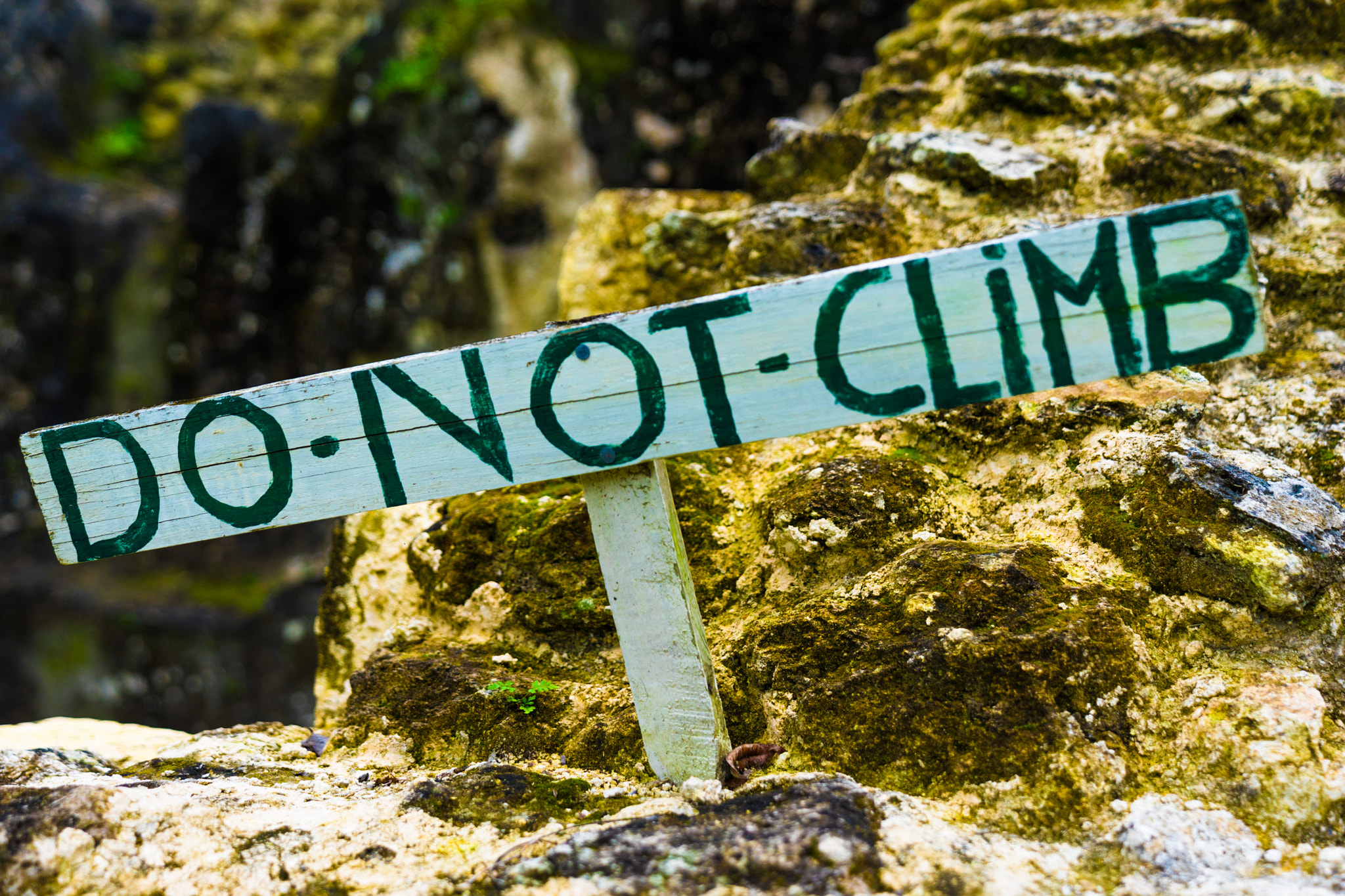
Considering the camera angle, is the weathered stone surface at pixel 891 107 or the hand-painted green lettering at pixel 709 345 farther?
the weathered stone surface at pixel 891 107

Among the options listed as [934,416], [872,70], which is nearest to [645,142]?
[872,70]

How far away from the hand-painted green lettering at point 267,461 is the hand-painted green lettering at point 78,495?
70 millimetres

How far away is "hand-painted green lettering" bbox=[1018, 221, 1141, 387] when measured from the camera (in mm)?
1153

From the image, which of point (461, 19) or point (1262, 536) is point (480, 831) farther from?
point (461, 19)

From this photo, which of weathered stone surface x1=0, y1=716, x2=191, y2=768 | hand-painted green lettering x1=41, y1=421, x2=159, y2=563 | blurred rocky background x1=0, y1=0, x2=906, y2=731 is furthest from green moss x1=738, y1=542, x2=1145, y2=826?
blurred rocky background x1=0, y1=0, x2=906, y2=731

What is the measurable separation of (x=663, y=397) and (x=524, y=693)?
69 centimetres

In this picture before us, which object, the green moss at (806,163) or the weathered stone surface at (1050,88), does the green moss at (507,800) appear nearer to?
the green moss at (806,163)

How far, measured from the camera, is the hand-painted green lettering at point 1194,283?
3.69 ft

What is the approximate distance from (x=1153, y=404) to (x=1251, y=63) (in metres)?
1.47

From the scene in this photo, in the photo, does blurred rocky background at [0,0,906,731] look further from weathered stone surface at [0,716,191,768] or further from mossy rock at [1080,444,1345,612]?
mossy rock at [1080,444,1345,612]

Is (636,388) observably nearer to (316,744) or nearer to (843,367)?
(843,367)

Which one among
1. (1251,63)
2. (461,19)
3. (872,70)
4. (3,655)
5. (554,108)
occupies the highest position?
(461,19)

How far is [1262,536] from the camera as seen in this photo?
4.68 ft

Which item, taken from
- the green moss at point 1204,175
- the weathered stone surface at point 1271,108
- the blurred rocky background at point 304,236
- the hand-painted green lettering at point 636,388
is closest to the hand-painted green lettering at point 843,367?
the hand-painted green lettering at point 636,388
